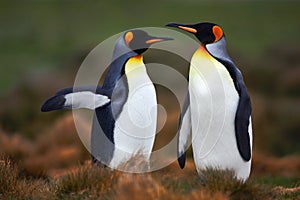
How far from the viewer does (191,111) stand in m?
5.61

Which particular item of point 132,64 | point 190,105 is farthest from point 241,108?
point 132,64

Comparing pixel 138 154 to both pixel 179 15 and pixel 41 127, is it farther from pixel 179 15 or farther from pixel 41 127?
pixel 179 15

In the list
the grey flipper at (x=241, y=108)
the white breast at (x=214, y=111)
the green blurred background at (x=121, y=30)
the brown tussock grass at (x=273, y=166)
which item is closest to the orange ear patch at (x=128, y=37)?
the white breast at (x=214, y=111)

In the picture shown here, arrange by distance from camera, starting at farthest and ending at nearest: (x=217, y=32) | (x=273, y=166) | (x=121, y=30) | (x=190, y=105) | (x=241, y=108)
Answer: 1. (x=121, y=30)
2. (x=273, y=166)
3. (x=190, y=105)
4. (x=217, y=32)
5. (x=241, y=108)

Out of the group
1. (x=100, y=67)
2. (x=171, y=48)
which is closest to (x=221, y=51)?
(x=171, y=48)

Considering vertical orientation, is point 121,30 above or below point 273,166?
below

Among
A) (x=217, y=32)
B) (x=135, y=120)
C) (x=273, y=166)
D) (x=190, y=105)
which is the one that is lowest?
(x=273, y=166)

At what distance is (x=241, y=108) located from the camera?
5.39m

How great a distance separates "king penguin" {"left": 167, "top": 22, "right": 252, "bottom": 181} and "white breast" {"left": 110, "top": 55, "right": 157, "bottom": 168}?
42 centimetres

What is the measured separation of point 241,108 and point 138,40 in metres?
1.21

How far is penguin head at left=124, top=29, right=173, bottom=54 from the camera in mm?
5805

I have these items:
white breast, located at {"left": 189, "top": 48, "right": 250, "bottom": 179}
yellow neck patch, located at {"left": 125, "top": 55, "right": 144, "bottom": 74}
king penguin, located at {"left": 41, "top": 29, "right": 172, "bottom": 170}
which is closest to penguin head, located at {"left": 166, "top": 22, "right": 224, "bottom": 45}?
white breast, located at {"left": 189, "top": 48, "right": 250, "bottom": 179}

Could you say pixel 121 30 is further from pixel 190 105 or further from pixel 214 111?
pixel 214 111

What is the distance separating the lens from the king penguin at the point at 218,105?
5430 mm
